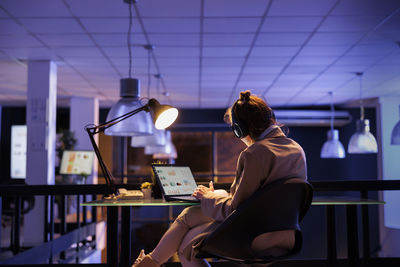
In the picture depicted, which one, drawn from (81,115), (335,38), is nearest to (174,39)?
(335,38)

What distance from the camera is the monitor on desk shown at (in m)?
7.30

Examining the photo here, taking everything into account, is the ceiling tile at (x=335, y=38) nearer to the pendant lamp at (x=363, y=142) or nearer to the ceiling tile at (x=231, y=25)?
the ceiling tile at (x=231, y=25)

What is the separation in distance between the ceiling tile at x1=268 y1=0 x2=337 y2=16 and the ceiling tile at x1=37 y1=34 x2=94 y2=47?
222 centimetres

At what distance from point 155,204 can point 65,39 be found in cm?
329

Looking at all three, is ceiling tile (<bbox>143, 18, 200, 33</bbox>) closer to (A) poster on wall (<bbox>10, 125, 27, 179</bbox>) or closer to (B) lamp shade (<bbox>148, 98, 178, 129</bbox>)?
(B) lamp shade (<bbox>148, 98, 178, 129</bbox>)

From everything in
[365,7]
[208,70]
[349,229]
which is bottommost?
[349,229]

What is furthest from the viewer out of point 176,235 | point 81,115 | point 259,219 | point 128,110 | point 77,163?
point 81,115

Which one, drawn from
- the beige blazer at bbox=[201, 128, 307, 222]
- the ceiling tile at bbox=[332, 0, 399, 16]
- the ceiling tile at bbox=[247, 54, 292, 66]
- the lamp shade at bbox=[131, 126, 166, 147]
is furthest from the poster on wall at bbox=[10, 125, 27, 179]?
the beige blazer at bbox=[201, 128, 307, 222]

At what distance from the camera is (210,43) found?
5254mm

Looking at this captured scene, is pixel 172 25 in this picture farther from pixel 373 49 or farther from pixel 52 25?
pixel 373 49

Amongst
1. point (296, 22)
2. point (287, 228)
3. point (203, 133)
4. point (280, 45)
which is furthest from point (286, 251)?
point (203, 133)

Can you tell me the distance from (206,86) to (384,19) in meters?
4.12

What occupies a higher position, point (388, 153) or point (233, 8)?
point (233, 8)

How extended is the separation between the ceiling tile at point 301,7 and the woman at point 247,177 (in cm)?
198
